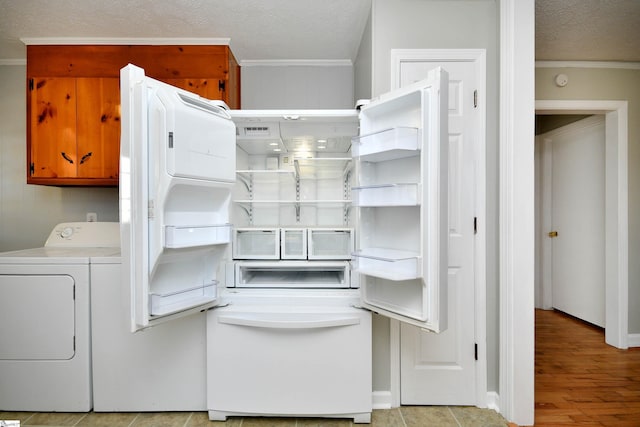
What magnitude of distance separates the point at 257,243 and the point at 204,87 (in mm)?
→ 1225

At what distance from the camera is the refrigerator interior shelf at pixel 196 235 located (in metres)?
1.45

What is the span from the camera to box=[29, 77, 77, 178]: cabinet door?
2.38 m

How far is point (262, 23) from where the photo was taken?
7.28 feet

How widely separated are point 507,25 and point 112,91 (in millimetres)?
2616

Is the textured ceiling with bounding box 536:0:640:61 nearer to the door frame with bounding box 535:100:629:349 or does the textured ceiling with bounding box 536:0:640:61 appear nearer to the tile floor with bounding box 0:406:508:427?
the door frame with bounding box 535:100:629:349

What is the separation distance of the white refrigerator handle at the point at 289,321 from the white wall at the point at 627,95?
8.94ft

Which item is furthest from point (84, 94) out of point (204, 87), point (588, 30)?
point (588, 30)

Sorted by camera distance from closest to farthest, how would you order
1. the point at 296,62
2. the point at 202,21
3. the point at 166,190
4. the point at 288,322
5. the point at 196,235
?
1. the point at 166,190
2. the point at 196,235
3. the point at 288,322
4. the point at 202,21
5. the point at 296,62

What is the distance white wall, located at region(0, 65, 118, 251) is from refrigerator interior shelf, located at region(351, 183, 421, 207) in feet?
7.25

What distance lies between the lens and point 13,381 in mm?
1855

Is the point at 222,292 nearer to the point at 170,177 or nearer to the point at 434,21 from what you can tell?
the point at 170,177

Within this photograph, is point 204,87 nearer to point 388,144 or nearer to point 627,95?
point 388,144

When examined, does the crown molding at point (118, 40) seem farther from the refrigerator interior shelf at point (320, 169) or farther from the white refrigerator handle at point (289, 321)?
the white refrigerator handle at point (289, 321)

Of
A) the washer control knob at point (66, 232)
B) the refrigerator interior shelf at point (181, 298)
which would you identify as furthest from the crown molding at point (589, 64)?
the washer control knob at point (66, 232)
